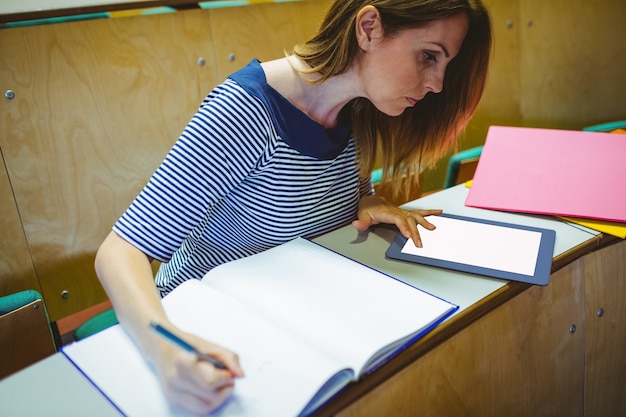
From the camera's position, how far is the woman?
866 millimetres

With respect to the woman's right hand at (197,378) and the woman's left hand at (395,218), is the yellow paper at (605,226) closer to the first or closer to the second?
the woman's left hand at (395,218)

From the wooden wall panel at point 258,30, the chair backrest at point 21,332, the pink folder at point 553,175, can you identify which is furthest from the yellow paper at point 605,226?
the wooden wall panel at point 258,30

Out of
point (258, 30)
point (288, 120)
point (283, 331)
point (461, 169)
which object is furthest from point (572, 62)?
point (283, 331)

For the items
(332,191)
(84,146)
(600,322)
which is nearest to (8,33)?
(84,146)

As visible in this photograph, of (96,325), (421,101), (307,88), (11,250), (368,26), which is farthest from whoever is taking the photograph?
(11,250)

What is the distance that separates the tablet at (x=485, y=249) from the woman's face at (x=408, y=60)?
0.27 meters

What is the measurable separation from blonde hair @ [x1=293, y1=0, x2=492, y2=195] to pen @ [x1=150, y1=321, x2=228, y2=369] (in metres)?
0.67

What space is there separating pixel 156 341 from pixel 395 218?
0.58 meters

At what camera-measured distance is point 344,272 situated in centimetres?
86

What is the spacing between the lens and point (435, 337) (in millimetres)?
721

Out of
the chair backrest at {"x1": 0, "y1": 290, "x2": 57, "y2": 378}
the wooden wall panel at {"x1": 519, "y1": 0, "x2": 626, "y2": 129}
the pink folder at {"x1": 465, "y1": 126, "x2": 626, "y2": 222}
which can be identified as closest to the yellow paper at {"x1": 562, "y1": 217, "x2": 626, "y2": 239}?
the pink folder at {"x1": 465, "y1": 126, "x2": 626, "y2": 222}

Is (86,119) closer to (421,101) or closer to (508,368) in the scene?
(421,101)

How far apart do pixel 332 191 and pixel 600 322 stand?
61cm

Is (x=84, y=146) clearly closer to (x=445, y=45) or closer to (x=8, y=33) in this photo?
(x=8, y=33)
